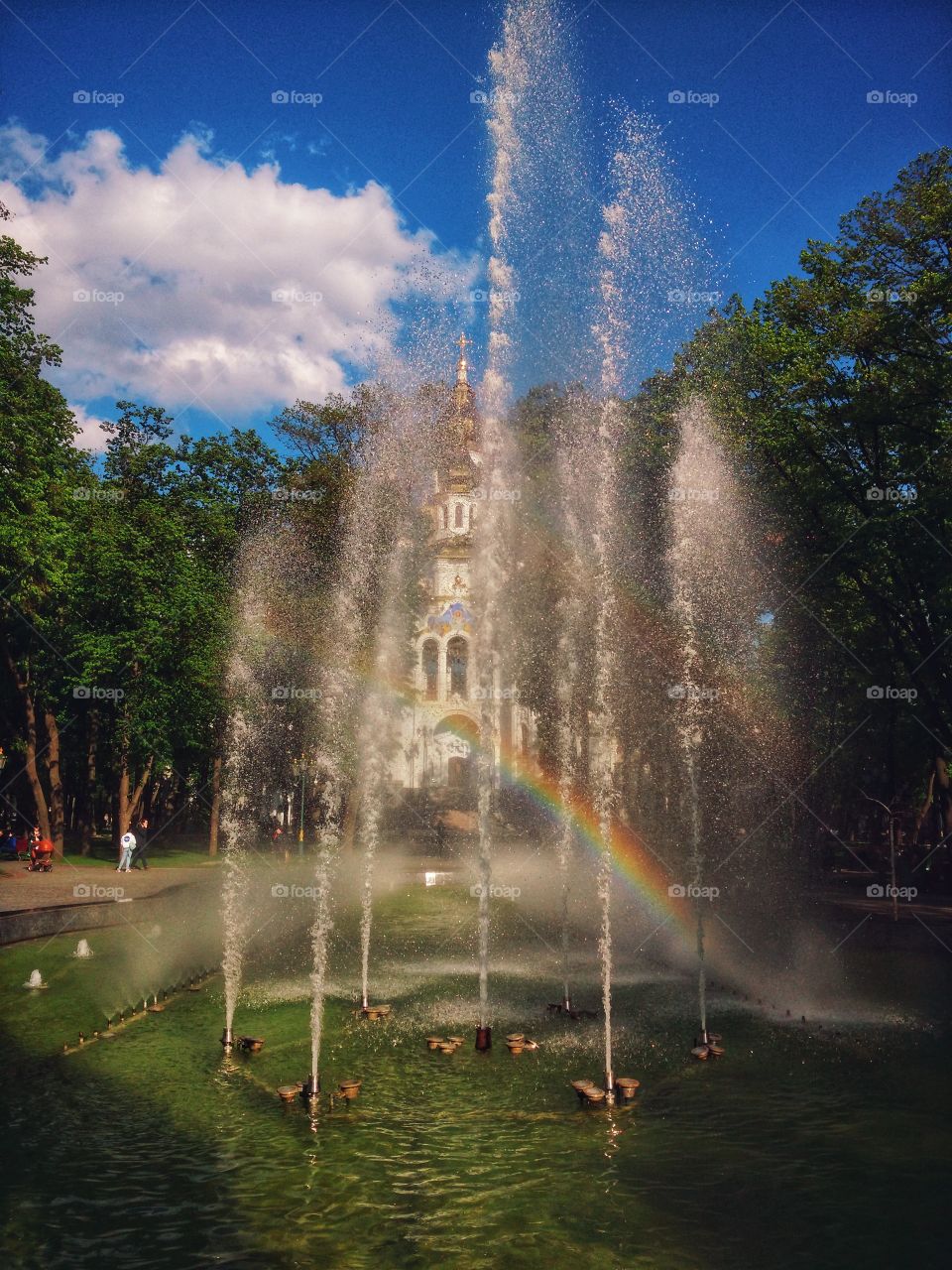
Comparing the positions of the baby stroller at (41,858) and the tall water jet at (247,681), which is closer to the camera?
the baby stroller at (41,858)

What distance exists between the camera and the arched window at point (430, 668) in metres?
63.8

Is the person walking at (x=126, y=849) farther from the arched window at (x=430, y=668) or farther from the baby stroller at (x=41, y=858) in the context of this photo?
the arched window at (x=430, y=668)

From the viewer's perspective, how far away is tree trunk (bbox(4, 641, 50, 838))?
30859mm

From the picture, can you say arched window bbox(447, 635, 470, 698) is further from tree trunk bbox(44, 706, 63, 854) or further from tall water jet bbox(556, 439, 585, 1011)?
tree trunk bbox(44, 706, 63, 854)

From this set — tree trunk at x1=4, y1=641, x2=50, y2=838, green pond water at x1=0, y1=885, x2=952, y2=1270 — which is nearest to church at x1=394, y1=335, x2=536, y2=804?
tree trunk at x1=4, y1=641, x2=50, y2=838

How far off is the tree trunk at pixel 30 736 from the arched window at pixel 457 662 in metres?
33.6

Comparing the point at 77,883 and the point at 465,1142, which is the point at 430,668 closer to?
the point at 77,883

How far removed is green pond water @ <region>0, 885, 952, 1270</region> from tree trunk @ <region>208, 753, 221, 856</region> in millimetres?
Answer: 26487

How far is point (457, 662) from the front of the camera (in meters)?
64.5

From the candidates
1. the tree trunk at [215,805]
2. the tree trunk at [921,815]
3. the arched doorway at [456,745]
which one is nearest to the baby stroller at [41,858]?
the tree trunk at [215,805]

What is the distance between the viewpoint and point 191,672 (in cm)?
3312

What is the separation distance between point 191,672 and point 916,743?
951 inches

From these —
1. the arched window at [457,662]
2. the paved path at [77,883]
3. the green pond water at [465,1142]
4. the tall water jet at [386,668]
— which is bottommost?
the green pond water at [465,1142]

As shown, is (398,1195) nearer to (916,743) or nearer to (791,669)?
(791,669)
